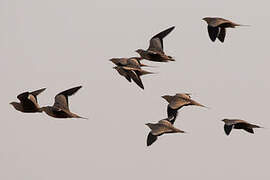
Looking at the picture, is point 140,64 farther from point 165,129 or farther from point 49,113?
point 49,113

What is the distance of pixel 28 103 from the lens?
1130 centimetres

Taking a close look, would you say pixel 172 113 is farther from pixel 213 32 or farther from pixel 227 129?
pixel 213 32

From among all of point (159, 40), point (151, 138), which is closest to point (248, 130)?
point (151, 138)

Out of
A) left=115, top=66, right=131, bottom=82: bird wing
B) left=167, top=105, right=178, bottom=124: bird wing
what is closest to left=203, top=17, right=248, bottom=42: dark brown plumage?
left=167, top=105, right=178, bottom=124: bird wing

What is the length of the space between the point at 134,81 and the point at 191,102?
3.85ft

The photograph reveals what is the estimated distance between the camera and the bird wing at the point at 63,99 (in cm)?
1130

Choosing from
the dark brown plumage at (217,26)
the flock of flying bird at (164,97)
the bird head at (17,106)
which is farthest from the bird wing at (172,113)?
the bird head at (17,106)

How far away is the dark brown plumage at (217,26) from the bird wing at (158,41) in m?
1.05

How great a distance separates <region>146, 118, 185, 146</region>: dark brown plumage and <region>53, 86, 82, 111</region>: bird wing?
1.64m

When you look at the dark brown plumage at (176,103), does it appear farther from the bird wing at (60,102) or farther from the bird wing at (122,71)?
the bird wing at (60,102)

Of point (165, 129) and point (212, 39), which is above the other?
point (212, 39)

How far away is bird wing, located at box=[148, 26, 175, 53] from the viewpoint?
12.8m

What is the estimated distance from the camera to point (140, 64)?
12.6 metres

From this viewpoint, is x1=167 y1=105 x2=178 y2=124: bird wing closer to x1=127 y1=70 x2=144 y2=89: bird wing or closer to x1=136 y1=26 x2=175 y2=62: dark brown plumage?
x1=127 y1=70 x2=144 y2=89: bird wing
